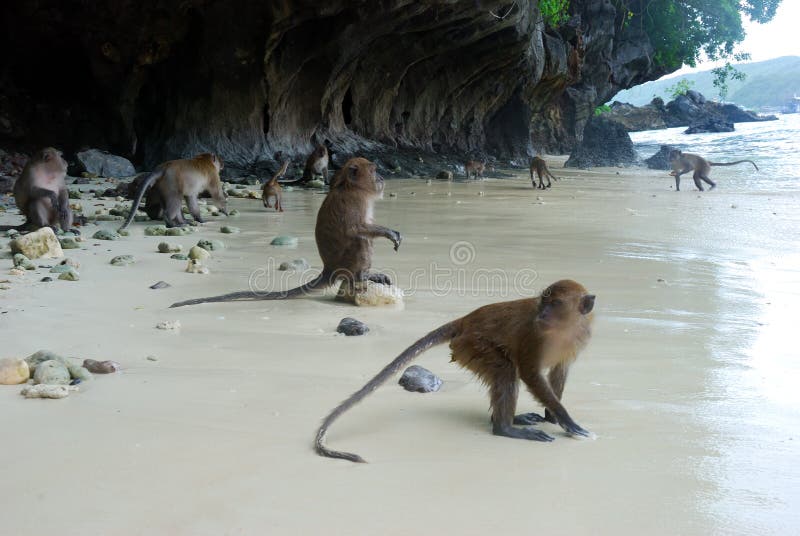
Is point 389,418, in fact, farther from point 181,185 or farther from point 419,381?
point 181,185

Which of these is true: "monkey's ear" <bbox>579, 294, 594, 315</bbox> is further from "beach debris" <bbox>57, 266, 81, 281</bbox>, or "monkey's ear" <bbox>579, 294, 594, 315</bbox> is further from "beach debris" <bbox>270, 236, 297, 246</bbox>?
"beach debris" <bbox>270, 236, 297, 246</bbox>

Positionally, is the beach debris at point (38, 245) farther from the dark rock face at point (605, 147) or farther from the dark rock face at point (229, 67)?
the dark rock face at point (605, 147)

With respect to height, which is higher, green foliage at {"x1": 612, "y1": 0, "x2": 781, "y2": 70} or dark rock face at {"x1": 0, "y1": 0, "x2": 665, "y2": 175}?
green foliage at {"x1": 612, "y1": 0, "x2": 781, "y2": 70}

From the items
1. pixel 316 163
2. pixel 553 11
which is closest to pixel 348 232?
pixel 316 163

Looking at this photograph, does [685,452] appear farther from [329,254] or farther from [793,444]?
[329,254]

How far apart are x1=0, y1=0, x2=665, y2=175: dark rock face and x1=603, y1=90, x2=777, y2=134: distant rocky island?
38.2 meters

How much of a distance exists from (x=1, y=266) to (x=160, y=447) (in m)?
3.99

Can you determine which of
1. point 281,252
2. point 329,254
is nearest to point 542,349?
point 329,254

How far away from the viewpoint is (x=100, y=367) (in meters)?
3.46

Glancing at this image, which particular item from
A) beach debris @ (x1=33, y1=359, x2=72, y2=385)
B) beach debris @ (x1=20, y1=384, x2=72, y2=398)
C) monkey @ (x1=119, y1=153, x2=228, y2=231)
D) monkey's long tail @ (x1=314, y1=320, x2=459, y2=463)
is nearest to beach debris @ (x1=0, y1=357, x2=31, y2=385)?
beach debris @ (x1=33, y1=359, x2=72, y2=385)

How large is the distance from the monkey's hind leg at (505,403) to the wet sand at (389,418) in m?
0.05

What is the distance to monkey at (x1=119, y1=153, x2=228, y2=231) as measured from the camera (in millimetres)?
9141

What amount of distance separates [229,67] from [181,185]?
6.88 meters

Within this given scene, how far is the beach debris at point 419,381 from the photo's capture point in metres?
3.40
